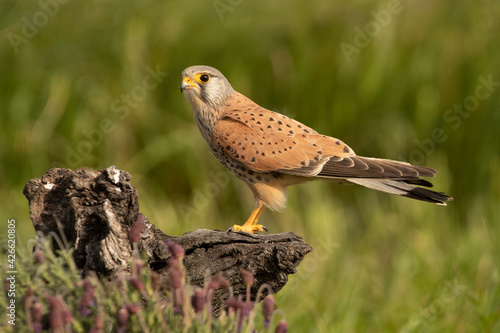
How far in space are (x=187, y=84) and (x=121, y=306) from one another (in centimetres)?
182

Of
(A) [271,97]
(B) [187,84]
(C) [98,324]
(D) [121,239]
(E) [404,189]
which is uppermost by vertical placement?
(A) [271,97]

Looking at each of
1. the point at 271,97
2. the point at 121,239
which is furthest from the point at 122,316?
the point at 271,97

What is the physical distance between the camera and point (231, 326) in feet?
6.99

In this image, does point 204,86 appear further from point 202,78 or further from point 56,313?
point 56,313

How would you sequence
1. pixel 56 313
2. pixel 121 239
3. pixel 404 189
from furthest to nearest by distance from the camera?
pixel 404 189 < pixel 121 239 < pixel 56 313

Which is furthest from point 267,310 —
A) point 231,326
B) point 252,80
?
point 252,80

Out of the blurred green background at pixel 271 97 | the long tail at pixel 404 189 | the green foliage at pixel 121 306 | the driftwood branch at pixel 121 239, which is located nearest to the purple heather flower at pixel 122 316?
the green foliage at pixel 121 306

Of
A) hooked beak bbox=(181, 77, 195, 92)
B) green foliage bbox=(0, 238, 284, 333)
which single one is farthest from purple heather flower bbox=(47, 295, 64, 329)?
hooked beak bbox=(181, 77, 195, 92)

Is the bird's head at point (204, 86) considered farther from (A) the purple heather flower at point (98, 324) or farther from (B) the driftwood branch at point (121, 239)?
(A) the purple heather flower at point (98, 324)

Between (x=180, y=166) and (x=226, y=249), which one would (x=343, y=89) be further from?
(x=226, y=249)

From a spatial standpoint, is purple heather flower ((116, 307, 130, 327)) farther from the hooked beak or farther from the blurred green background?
the blurred green background

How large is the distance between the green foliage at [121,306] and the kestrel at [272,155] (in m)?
1.14

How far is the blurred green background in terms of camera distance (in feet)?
20.2

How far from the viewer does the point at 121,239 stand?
8.47ft
